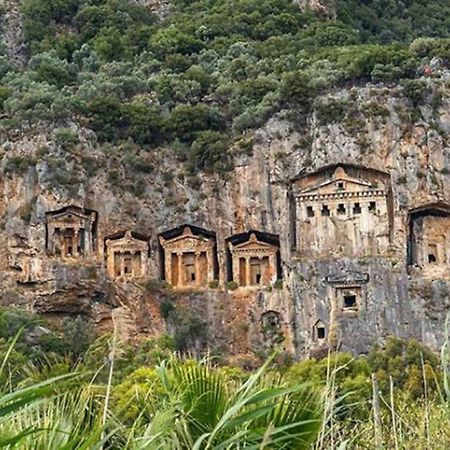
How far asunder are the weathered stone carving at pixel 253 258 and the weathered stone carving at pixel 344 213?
1100 millimetres

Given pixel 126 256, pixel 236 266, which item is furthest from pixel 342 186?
pixel 126 256

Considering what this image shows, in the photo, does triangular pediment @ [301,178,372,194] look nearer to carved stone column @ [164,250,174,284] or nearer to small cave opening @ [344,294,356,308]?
small cave opening @ [344,294,356,308]

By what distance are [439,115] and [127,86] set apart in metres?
14.3

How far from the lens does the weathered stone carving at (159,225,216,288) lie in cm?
4425

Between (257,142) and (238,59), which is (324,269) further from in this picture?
(238,59)

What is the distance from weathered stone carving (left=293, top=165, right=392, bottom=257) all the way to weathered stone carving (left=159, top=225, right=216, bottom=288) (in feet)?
11.7

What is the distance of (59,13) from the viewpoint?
63594 mm

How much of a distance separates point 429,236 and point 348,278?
12.8ft

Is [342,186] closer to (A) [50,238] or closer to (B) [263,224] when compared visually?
(B) [263,224]

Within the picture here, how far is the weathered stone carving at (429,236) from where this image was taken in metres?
43.5

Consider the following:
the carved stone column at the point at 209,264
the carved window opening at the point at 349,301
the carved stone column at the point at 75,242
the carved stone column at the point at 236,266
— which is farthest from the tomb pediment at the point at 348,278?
the carved stone column at the point at 75,242

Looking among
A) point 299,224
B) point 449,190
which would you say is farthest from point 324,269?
point 449,190

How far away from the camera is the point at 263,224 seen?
144ft

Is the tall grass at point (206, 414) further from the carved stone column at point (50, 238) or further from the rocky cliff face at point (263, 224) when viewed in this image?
the carved stone column at point (50, 238)
